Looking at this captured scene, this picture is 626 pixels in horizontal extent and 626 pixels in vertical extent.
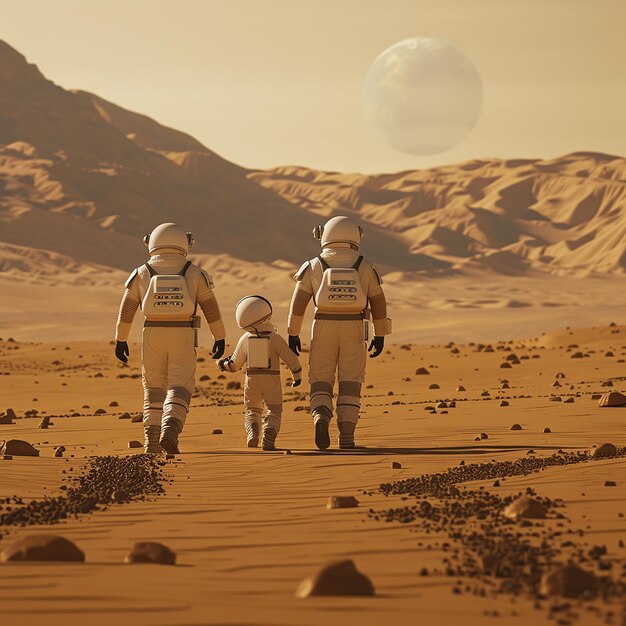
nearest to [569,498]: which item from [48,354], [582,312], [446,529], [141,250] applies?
[446,529]

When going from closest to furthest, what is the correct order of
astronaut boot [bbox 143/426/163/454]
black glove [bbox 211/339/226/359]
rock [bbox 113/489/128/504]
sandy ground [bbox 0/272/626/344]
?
rock [bbox 113/489/128/504], astronaut boot [bbox 143/426/163/454], black glove [bbox 211/339/226/359], sandy ground [bbox 0/272/626/344]

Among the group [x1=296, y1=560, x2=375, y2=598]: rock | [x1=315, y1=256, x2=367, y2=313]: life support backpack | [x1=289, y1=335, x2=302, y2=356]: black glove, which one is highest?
[x1=315, y1=256, x2=367, y2=313]: life support backpack

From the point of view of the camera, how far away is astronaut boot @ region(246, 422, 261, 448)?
44.7ft

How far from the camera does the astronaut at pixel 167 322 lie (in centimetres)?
1305

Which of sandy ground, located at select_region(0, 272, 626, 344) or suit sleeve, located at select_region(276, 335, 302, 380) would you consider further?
sandy ground, located at select_region(0, 272, 626, 344)

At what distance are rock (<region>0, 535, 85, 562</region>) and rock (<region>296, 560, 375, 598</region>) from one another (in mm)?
1306

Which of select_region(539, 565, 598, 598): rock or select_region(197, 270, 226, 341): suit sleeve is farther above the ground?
select_region(197, 270, 226, 341): suit sleeve

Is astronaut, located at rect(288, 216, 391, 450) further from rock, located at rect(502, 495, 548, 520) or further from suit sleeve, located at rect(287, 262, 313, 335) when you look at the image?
rock, located at rect(502, 495, 548, 520)

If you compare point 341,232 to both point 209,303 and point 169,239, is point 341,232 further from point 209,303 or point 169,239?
point 169,239

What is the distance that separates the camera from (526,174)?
17862 centimetres

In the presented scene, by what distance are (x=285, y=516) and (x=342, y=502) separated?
0.50 meters

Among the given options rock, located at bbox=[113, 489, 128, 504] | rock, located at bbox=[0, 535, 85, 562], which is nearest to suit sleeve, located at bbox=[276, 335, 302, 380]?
rock, located at bbox=[113, 489, 128, 504]

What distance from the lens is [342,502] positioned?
27.5ft

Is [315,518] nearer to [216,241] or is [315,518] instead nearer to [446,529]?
[446,529]
